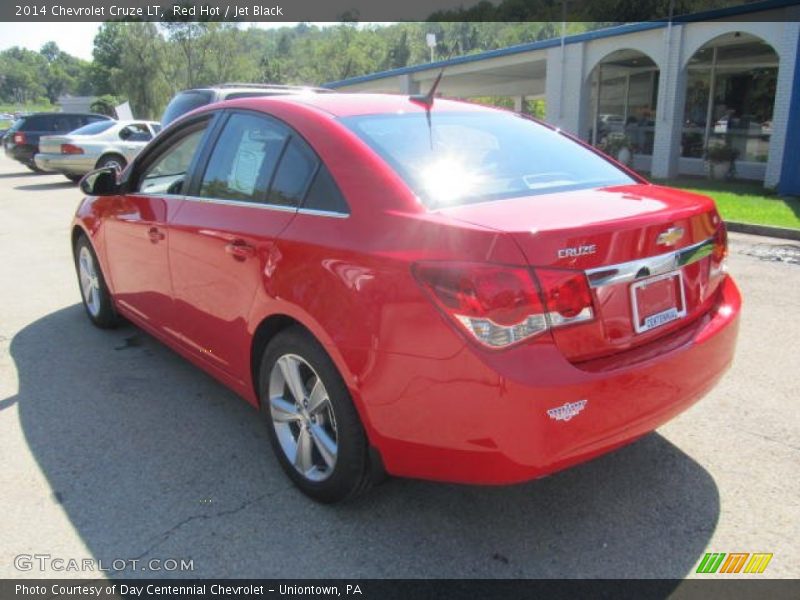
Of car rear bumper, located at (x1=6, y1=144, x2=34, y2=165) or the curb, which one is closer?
the curb

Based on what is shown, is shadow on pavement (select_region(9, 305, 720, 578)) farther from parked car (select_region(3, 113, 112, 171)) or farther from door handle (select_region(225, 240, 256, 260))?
parked car (select_region(3, 113, 112, 171))

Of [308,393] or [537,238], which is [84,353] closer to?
[308,393]

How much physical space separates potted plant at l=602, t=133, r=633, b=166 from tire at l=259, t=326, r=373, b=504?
16229 mm

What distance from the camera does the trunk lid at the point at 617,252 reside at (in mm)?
2227

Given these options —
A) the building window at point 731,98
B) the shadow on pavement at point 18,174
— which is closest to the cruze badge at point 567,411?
the building window at point 731,98

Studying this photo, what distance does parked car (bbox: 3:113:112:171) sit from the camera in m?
20.6

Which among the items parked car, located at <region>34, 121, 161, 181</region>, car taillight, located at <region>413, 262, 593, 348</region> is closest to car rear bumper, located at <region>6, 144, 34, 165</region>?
parked car, located at <region>34, 121, 161, 181</region>

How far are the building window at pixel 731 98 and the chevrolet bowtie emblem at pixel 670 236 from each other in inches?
600

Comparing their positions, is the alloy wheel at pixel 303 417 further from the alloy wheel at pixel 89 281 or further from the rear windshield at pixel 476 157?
the alloy wheel at pixel 89 281

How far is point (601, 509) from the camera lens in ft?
9.00

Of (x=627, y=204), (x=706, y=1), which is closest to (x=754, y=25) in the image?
(x=627, y=204)

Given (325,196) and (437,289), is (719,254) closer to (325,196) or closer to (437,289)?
(437,289)

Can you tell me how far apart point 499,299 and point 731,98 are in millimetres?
17422

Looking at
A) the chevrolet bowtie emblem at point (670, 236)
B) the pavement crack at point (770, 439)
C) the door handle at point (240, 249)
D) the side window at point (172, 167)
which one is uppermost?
the side window at point (172, 167)
